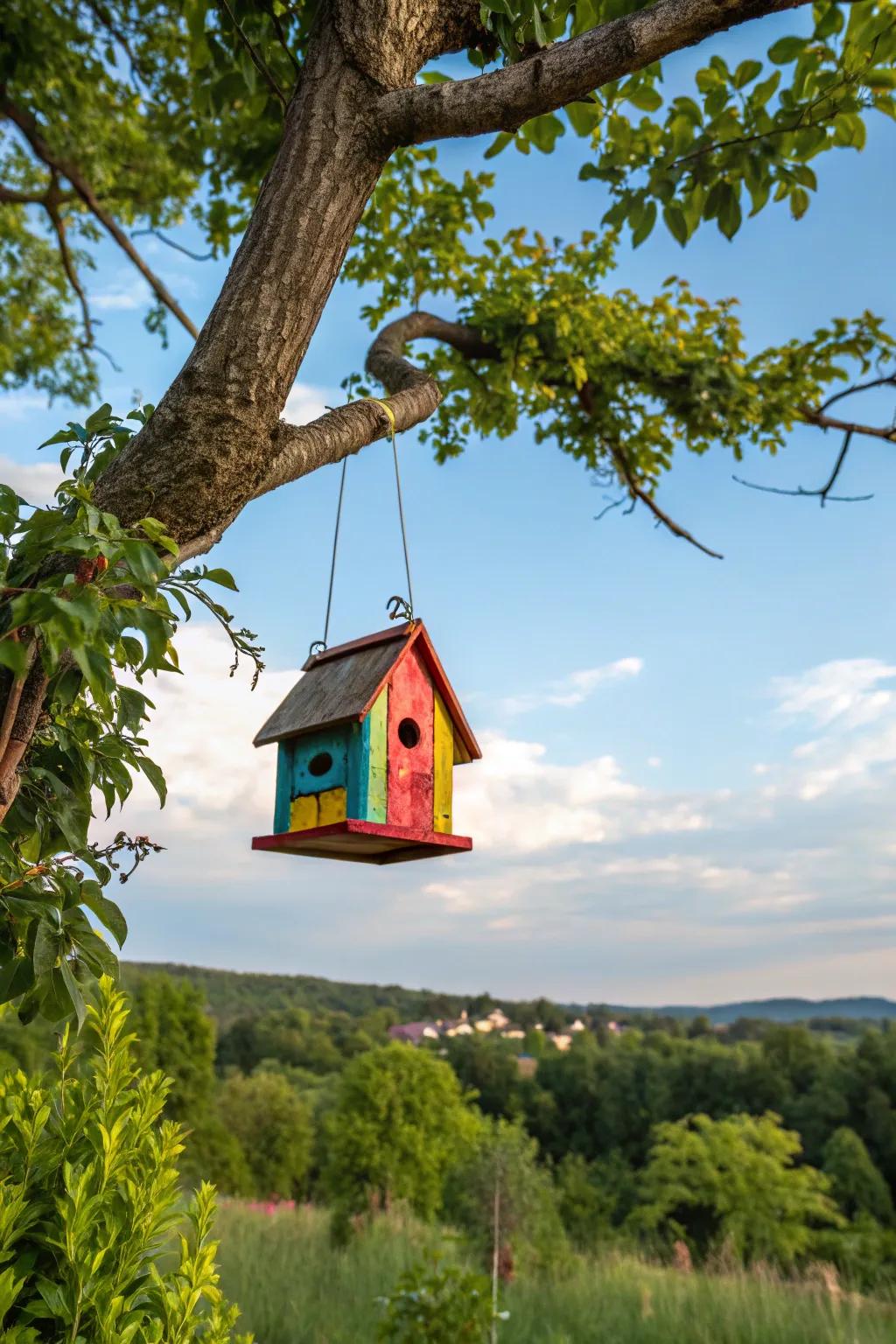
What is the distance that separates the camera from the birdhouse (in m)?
2.82

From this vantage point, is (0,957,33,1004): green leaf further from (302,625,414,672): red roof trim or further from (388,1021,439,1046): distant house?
(388,1021,439,1046): distant house

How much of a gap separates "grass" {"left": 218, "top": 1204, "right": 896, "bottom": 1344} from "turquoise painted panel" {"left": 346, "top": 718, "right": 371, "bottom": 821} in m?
6.48

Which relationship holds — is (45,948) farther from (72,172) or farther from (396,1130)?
(396,1130)

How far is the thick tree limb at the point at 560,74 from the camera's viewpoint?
2.29 m

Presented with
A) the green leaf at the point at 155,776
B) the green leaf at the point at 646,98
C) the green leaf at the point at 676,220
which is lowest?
the green leaf at the point at 155,776

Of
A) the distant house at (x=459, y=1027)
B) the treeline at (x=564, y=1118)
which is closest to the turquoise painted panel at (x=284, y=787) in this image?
the treeline at (x=564, y=1118)

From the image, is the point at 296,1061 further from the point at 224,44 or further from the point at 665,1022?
the point at 224,44

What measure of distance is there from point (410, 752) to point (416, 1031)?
33.5m

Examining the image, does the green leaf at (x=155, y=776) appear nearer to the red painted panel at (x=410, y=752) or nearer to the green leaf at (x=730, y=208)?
the red painted panel at (x=410, y=752)

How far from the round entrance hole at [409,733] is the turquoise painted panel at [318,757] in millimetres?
193

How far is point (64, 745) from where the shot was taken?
2.11 meters

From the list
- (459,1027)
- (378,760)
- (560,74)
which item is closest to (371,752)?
(378,760)

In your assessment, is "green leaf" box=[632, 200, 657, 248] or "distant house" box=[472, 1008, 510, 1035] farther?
"distant house" box=[472, 1008, 510, 1035]

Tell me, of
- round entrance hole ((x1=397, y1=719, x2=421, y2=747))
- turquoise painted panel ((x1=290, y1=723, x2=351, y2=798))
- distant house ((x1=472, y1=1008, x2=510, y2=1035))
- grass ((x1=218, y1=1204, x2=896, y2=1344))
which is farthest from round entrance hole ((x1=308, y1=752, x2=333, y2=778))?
distant house ((x1=472, y1=1008, x2=510, y2=1035))
